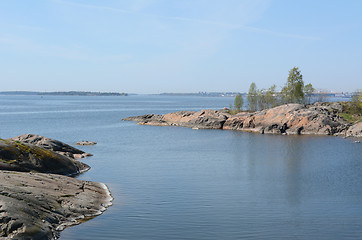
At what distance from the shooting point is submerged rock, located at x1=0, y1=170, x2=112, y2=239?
2191cm

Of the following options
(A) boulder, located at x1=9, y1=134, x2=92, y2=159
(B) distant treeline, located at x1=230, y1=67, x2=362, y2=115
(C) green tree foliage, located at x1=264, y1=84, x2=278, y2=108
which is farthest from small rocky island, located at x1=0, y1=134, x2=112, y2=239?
(C) green tree foliage, located at x1=264, y1=84, x2=278, y2=108

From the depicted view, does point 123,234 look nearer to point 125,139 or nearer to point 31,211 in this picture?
point 31,211

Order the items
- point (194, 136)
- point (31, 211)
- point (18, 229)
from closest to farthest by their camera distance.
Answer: point (18, 229) < point (31, 211) < point (194, 136)

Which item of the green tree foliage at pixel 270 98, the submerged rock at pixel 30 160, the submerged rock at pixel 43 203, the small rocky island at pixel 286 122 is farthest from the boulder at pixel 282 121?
the submerged rock at pixel 43 203

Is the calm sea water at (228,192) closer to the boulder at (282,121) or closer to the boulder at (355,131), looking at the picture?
the boulder at (355,131)

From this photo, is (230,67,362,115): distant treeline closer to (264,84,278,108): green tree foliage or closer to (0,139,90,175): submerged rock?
(264,84,278,108): green tree foliage

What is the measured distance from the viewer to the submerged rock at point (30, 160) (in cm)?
3591

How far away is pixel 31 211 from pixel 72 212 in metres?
3.47

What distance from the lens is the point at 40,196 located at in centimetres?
2691

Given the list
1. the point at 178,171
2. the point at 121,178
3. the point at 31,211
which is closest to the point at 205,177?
the point at 178,171

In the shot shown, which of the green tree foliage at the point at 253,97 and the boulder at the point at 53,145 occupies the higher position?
the green tree foliage at the point at 253,97

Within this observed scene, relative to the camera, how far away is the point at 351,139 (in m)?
78.4

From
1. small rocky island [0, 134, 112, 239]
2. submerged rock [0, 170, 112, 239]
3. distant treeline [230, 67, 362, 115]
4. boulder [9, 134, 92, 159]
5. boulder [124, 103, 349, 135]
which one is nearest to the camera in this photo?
submerged rock [0, 170, 112, 239]

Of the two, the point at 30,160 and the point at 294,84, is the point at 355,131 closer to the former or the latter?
the point at 294,84
